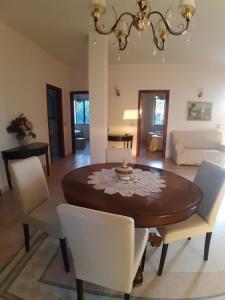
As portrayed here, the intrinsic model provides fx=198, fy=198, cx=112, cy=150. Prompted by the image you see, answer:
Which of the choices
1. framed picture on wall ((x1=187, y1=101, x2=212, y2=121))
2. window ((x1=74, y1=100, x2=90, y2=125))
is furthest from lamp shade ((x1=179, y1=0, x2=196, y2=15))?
window ((x1=74, y1=100, x2=90, y2=125))

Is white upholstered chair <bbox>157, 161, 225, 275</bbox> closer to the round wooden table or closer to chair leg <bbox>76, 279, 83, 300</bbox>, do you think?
the round wooden table

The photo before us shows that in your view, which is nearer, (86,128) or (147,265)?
(147,265)

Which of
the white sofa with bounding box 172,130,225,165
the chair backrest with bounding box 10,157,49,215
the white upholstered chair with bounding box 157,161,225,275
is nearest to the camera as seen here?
the white upholstered chair with bounding box 157,161,225,275

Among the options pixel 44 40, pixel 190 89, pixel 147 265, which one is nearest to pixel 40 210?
pixel 147 265

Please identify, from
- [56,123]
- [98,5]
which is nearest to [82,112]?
[56,123]

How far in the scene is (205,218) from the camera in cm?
177

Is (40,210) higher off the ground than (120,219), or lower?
lower

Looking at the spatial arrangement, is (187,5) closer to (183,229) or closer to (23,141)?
(183,229)

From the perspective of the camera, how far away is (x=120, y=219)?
971 mm

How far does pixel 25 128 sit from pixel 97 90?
4.97ft

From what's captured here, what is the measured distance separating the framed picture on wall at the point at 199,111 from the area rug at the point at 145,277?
461 cm

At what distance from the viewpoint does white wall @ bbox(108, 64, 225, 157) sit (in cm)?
585

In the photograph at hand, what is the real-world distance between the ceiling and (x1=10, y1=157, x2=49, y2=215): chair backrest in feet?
7.62

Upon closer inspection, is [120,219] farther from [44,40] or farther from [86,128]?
[86,128]
